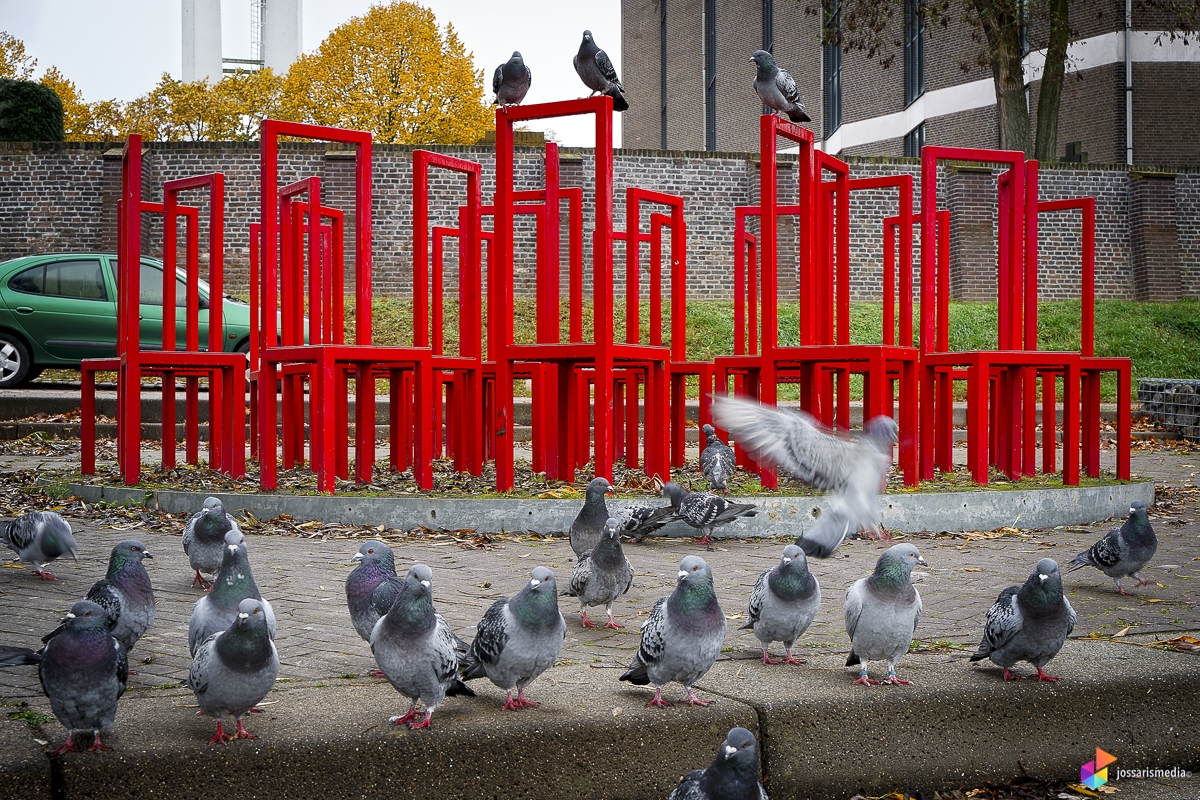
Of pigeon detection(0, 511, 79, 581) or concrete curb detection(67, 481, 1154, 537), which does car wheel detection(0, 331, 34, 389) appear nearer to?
concrete curb detection(67, 481, 1154, 537)

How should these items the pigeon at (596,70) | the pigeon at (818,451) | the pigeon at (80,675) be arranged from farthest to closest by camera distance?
the pigeon at (596,70) < the pigeon at (818,451) < the pigeon at (80,675)

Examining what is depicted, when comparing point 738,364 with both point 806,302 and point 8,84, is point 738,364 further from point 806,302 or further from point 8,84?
point 8,84

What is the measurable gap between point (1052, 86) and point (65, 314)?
19.7 meters

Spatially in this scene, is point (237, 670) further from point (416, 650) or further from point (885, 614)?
point (885, 614)

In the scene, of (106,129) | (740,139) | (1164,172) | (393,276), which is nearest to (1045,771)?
(393,276)

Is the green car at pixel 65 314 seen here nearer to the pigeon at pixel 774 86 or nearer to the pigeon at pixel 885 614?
the pigeon at pixel 774 86

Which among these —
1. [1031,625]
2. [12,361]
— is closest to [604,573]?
[1031,625]

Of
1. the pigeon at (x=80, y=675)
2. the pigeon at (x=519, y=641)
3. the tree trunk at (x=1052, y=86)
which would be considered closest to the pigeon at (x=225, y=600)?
the pigeon at (x=80, y=675)

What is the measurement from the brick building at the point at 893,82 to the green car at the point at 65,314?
16366mm

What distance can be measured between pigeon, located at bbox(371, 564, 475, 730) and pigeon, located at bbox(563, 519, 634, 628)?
1.23 meters

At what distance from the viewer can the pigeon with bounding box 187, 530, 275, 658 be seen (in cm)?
357

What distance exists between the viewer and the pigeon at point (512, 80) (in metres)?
7.34

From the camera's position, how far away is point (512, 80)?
7.34 meters

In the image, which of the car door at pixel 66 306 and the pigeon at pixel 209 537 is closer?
the pigeon at pixel 209 537
